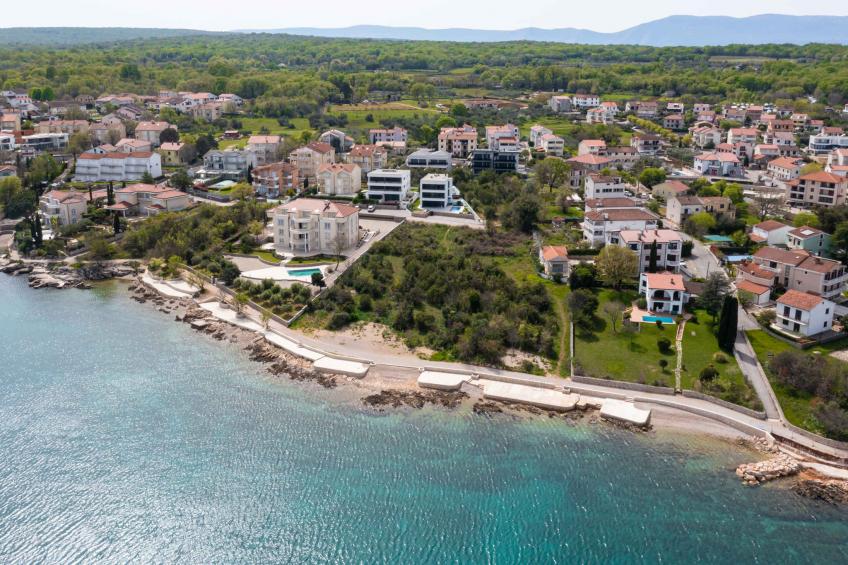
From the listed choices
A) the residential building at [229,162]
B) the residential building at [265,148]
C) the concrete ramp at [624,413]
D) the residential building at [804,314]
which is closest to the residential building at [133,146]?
the residential building at [229,162]

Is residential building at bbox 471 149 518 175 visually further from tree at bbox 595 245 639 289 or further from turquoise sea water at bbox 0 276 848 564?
turquoise sea water at bbox 0 276 848 564

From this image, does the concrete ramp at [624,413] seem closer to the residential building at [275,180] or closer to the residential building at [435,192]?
the residential building at [435,192]

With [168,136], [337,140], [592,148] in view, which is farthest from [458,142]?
[168,136]

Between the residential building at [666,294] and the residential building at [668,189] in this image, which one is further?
the residential building at [668,189]

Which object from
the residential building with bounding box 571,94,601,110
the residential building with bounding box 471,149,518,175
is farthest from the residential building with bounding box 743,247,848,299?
the residential building with bounding box 571,94,601,110

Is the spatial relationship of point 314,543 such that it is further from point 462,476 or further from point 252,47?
point 252,47

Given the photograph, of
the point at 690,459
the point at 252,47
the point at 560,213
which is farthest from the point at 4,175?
the point at 252,47

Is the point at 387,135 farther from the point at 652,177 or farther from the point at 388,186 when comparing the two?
the point at 652,177

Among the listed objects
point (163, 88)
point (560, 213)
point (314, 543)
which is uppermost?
point (163, 88)
